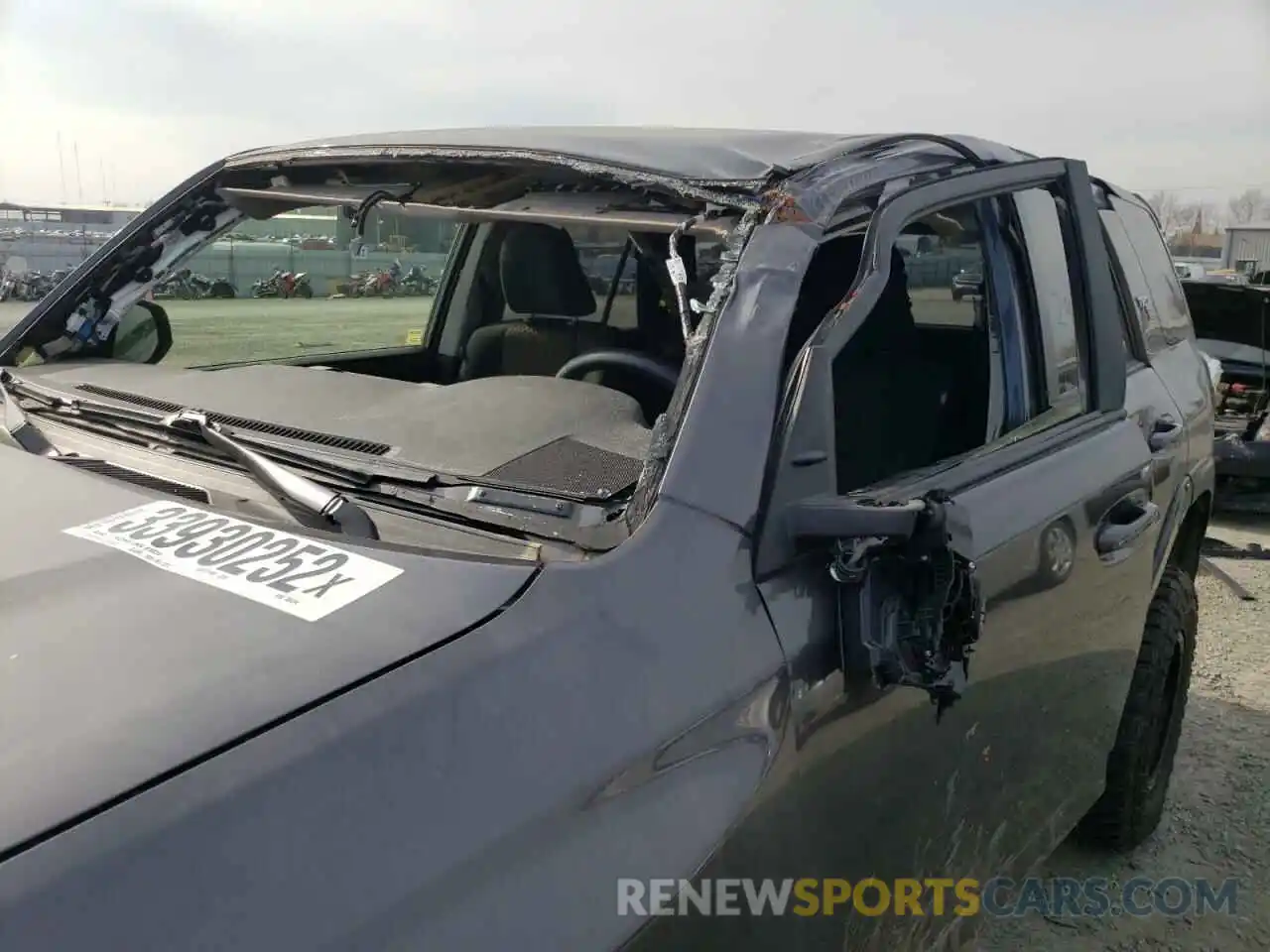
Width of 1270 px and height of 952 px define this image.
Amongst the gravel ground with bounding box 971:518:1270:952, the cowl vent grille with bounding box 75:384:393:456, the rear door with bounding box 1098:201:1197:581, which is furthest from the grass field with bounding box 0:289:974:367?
the gravel ground with bounding box 971:518:1270:952

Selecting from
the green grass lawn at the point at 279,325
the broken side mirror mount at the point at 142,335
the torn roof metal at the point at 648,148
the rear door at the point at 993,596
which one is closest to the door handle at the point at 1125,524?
the rear door at the point at 993,596

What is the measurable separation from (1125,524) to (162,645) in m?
2.08

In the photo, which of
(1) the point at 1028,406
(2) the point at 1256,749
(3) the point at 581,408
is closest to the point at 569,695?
(3) the point at 581,408

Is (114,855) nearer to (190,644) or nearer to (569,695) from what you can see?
(190,644)

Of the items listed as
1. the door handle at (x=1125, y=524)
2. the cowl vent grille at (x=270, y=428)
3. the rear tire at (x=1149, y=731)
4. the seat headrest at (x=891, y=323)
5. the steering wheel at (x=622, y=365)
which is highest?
the seat headrest at (x=891, y=323)

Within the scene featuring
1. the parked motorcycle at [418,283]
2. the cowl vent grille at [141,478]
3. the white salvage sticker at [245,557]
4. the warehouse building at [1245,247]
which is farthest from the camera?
the warehouse building at [1245,247]

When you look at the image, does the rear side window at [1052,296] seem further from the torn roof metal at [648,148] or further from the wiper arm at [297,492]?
the wiper arm at [297,492]

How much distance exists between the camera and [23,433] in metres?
2.07

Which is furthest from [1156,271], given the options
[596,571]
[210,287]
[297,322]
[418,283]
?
[596,571]

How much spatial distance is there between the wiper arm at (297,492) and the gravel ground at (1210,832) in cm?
151

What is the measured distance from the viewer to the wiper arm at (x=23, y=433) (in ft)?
6.58

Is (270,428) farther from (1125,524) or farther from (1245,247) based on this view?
(1245,247)

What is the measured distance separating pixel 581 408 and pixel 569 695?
778mm

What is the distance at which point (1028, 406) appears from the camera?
8.19 ft
